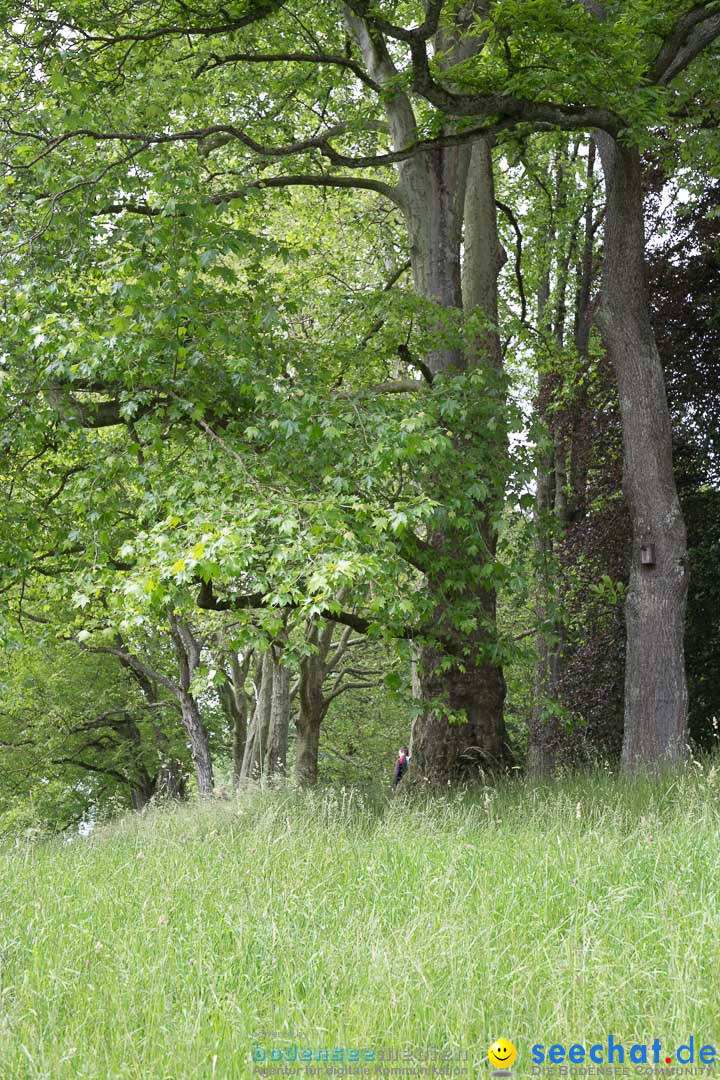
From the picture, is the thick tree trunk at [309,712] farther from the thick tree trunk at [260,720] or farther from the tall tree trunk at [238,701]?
the tall tree trunk at [238,701]

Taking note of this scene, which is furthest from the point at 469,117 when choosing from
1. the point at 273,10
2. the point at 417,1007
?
the point at 417,1007

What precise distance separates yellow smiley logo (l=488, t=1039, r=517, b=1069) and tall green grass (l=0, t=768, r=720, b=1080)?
0.04m

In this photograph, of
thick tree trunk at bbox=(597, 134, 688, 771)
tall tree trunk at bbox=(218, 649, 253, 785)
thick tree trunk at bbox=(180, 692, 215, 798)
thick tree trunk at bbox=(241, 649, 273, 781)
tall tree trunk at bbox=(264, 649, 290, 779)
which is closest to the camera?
thick tree trunk at bbox=(597, 134, 688, 771)

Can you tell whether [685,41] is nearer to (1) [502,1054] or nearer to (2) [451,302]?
(2) [451,302]

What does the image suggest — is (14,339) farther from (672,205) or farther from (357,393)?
(672,205)

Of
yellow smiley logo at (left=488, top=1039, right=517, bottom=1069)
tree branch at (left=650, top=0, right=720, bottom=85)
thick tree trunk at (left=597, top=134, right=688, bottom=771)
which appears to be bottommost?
yellow smiley logo at (left=488, top=1039, right=517, bottom=1069)

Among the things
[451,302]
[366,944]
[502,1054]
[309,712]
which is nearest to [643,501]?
[451,302]

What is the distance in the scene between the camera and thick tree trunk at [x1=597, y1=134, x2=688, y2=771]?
31.1 feet

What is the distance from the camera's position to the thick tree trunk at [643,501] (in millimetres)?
9484

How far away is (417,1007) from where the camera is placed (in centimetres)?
359

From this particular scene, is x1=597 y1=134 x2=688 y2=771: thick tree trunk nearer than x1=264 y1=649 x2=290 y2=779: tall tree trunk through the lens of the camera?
Yes

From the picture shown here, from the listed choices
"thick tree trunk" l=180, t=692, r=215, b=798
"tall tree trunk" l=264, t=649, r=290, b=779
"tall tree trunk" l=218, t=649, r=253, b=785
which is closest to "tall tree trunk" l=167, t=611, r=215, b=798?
"thick tree trunk" l=180, t=692, r=215, b=798

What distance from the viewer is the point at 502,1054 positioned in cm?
323

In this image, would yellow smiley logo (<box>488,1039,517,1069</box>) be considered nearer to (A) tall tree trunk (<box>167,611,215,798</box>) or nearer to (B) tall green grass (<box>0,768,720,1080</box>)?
(B) tall green grass (<box>0,768,720,1080</box>)
